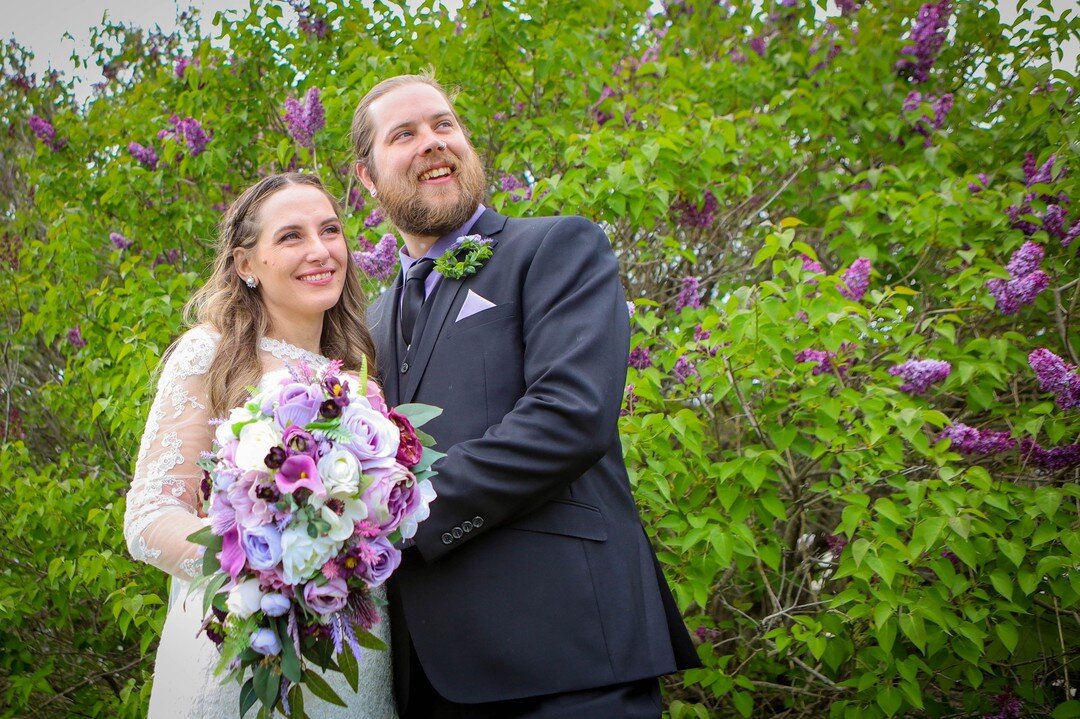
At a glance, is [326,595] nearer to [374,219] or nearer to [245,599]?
[245,599]

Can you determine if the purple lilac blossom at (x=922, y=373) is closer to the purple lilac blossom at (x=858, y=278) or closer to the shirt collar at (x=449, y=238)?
the purple lilac blossom at (x=858, y=278)

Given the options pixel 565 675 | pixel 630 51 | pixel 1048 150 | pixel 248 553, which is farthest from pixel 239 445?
pixel 630 51

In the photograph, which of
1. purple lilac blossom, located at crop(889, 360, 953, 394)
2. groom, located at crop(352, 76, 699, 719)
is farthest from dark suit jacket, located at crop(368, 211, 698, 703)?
purple lilac blossom, located at crop(889, 360, 953, 394)

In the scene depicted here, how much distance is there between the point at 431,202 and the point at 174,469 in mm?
949

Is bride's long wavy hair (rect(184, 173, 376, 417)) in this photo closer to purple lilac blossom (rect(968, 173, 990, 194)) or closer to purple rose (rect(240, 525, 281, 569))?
purple rose (rect(240, 525, 281, 569))

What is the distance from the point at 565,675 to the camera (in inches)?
74.7

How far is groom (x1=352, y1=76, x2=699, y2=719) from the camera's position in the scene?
1897 millimetres

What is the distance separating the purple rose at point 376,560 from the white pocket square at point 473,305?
0.71m

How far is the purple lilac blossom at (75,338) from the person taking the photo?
4322 mm

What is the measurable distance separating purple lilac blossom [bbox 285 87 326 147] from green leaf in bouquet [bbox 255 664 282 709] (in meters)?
2.56

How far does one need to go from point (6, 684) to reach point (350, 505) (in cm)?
409

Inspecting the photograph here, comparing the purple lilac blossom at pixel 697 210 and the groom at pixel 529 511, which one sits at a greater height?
the purple lilac blossom at pixel 697 210

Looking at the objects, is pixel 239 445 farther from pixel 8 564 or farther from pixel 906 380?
pixel 8 564

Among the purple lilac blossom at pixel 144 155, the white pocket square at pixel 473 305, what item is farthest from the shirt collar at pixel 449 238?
the purple lilac blossom at pixel 144 155
